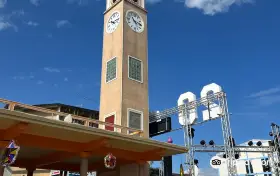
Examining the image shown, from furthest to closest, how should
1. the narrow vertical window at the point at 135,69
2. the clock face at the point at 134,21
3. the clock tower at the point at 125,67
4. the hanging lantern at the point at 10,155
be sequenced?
the clock face at the point at 134,21, the narrow vertical window at the point at 135,69, the clock tower at the point at 125,67, the hanging lantern at the point at 10,155

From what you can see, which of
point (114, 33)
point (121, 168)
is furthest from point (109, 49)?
point (121, 168)

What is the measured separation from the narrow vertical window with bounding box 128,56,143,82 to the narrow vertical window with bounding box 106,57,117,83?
958mm

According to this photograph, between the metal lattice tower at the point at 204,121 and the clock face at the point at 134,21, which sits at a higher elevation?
the clock face at the point at 134,21

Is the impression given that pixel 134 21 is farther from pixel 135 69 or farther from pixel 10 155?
pixel 10 155

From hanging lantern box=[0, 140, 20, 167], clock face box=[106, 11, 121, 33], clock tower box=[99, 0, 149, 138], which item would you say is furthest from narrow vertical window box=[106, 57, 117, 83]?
hanging lantern box=[0, 140, 20, 167]

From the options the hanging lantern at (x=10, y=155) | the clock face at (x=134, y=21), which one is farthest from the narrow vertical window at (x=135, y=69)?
the hanging lantern at (x=10, y=155)

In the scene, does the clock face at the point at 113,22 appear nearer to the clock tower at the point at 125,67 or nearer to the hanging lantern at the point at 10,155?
the clock tower at the point at 125,67

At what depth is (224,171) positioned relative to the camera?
39.3 m

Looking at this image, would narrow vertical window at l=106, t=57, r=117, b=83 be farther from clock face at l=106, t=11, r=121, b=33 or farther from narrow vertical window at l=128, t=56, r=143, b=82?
clock face at l=106, t=11, r=121, b=33

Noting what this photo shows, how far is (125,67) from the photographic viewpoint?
22.0m

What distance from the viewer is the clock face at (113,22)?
2391cm

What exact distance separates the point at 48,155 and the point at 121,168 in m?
4.46

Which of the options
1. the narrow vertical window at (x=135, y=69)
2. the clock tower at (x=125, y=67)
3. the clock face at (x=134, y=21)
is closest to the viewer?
the clock tower at (x=125, y=67)

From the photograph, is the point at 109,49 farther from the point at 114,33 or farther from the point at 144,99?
the point at 144,99
